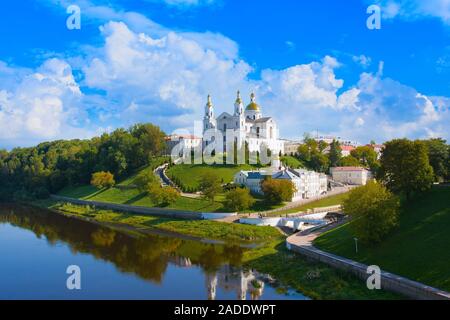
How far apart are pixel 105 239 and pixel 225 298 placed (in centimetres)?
2352

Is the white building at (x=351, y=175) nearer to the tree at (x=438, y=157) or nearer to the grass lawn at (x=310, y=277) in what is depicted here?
the tree at (x=438, y=157)

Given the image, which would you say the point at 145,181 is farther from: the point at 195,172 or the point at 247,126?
the point at 247,126

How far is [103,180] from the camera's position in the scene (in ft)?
242

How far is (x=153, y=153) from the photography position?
287 feet

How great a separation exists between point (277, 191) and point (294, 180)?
274 inches

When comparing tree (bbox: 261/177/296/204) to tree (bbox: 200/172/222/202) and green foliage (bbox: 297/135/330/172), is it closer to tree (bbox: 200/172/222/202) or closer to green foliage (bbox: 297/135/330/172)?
tree (bbox: 200/172/222/202)

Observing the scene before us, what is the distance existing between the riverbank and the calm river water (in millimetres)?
1365

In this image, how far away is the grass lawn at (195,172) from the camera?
69.4 m

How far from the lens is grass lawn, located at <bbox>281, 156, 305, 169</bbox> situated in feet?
272

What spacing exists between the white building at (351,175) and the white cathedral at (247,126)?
1432 cm

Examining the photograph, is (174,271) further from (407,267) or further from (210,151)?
(210,151)

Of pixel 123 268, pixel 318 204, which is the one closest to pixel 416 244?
pixel 123 268

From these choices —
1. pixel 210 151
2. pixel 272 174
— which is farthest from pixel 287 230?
pixel 210 151

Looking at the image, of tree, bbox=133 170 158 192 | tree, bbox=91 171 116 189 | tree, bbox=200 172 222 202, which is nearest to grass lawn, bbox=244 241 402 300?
tree, bbox=200 172 222 202
